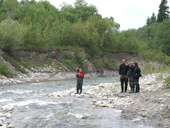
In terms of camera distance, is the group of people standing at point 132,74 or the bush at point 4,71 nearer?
the group of people standing at point 132,74

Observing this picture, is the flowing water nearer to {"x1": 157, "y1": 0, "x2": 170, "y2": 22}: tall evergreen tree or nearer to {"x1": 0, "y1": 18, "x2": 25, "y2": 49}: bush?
{"x1": 0, "y1": 18, "x2": 25, "y2": 49}: bush

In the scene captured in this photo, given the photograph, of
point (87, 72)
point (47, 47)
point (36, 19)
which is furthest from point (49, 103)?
point (36, 19)

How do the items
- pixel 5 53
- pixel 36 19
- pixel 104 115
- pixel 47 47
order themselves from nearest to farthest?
pixel 104 115
pixel 5 53
pixel 47 47
pixel 36 19

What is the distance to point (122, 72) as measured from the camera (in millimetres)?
14172

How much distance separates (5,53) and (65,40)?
A: 18984 mm

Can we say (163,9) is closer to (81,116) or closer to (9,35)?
(9,35)

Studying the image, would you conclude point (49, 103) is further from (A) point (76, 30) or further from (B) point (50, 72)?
(A) point (76, 30)

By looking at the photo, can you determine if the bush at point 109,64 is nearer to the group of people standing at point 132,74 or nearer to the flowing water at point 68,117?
the group of people standing at point 132,74

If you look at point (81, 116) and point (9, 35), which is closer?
point (81, 116)

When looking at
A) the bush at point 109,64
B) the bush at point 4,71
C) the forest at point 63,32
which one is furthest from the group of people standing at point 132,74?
the bush at point 109,64

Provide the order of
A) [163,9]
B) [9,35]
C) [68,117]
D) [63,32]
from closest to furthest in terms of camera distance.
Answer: [68,117] < [9,35] < [63,32] < [163,9]

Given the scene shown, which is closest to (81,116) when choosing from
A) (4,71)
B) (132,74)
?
(132,74)

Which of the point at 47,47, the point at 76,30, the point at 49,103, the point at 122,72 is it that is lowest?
the point at 49,103

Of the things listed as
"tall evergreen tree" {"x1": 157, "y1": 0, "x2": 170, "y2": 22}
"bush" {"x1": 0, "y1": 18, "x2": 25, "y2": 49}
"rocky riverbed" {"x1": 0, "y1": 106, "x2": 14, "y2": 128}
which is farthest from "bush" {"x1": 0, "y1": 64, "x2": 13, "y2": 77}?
"tall evergreen tree" {"x1": 157, "y1": 0, "x2": 170, "y2": 22}
